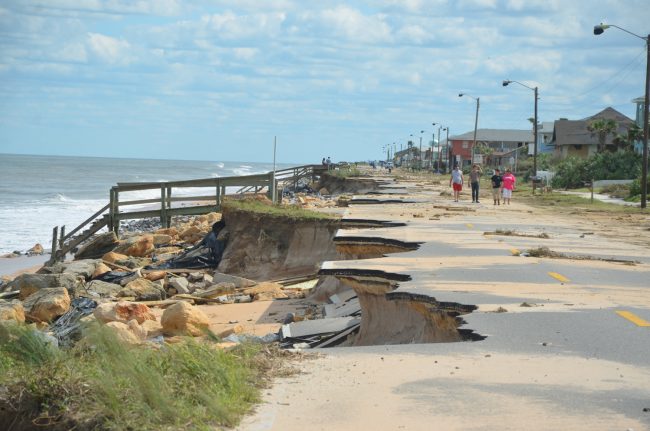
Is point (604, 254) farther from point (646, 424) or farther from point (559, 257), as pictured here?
point (646, 424)

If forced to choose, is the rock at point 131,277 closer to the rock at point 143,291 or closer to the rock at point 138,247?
the rock at point 143,291

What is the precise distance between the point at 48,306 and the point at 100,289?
438cm

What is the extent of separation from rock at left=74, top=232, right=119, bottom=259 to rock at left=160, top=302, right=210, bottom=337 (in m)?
18.3

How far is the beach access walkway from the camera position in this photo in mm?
6605

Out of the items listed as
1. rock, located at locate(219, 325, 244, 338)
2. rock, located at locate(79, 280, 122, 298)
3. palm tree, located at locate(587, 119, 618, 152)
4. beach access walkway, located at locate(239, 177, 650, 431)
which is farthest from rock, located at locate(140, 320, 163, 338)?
palm tree, located at locate(587, 119, 618, 152)

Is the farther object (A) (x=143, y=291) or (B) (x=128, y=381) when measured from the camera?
(A) (x=143, y=291)

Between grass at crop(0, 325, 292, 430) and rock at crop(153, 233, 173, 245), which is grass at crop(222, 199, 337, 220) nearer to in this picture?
rock at crop(153, 233, 173, 245)

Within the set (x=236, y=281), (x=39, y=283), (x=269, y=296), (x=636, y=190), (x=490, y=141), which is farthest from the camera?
(x=490, y=141)

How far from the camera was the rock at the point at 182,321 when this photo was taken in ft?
48.7

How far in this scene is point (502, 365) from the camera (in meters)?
8.28

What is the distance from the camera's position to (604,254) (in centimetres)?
1888

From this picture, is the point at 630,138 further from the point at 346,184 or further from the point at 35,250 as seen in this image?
the point at 35,250

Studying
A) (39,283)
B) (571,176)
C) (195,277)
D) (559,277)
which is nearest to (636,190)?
(571,176)

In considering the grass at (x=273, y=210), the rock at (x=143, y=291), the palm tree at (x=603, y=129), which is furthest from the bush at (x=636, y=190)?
the palm tree at (x=603, y=129)
